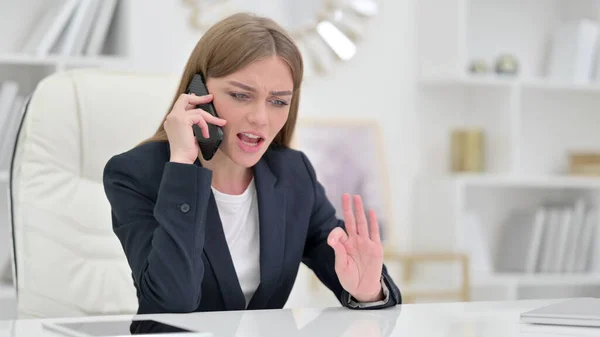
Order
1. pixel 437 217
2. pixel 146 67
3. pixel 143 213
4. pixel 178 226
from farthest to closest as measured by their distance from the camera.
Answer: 1. pixel 437 217
2. pixel 146 67
3. pixel 143 213
4. pixel 178 226

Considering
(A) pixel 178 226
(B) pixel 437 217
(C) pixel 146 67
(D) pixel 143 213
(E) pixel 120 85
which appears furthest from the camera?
(B) pixel 437 217

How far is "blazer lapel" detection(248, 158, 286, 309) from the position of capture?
1.69m

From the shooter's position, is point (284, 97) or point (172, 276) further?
point (284, 97)

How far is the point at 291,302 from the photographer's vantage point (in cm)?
334

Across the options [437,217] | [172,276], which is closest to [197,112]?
[172,276]

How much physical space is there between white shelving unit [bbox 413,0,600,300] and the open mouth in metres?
2.02

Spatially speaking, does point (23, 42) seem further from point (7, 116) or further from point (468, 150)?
point (468, 150)

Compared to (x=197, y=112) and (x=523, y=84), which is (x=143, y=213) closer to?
(x=197, y=112)

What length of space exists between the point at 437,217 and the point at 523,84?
0.64 meters

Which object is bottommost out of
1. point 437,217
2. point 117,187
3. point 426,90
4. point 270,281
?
point 437,217

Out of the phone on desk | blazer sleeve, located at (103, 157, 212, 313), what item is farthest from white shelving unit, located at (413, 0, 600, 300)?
the phone on desk

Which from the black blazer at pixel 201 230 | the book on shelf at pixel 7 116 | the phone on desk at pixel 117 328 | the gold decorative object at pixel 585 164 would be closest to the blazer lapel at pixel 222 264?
the black blazer at pixel 201 230

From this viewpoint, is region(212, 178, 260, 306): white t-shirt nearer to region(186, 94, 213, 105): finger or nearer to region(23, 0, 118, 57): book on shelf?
region(186, 94, 213, 105): finger

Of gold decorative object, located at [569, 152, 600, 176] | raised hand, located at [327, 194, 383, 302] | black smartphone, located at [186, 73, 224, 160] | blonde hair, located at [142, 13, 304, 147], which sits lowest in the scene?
gold decorative object, located at [569, 152, 600, 176]
